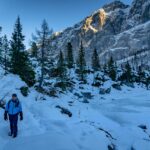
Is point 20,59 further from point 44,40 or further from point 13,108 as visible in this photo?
point 13,108

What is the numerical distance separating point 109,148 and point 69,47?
6445 cm

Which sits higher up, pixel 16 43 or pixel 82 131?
pixel 16 43

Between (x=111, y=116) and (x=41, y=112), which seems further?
(x=111, y=116)

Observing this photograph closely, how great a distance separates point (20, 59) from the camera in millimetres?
38219

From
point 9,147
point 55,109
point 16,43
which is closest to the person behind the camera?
point 9,147

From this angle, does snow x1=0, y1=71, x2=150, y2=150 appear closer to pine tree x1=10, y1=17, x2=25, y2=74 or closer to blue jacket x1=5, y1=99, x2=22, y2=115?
blue jacket x1=5, y1=99, x2=22, y2=115

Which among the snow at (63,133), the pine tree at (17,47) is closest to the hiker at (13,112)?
the snow at (63,133)

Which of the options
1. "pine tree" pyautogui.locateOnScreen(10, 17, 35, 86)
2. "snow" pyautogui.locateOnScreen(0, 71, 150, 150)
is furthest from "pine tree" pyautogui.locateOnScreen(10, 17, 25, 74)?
"snow" pyautogui.locateOnScreen(0, 71, 150, 150)

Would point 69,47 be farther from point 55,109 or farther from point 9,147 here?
point 9,147

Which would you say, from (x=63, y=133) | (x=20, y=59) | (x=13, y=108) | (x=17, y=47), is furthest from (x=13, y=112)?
(x=17, y=47)

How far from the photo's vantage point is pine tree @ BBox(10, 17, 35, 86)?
36237 millimetres

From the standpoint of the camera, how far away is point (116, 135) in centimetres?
1911

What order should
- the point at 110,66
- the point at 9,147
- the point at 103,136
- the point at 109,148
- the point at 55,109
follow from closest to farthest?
the point at 9,147 < the point at 109,148 < the point at 103,136 < the point at 55,109 < the point at 110,66

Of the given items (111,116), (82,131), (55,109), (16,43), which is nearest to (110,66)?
(16,43)
